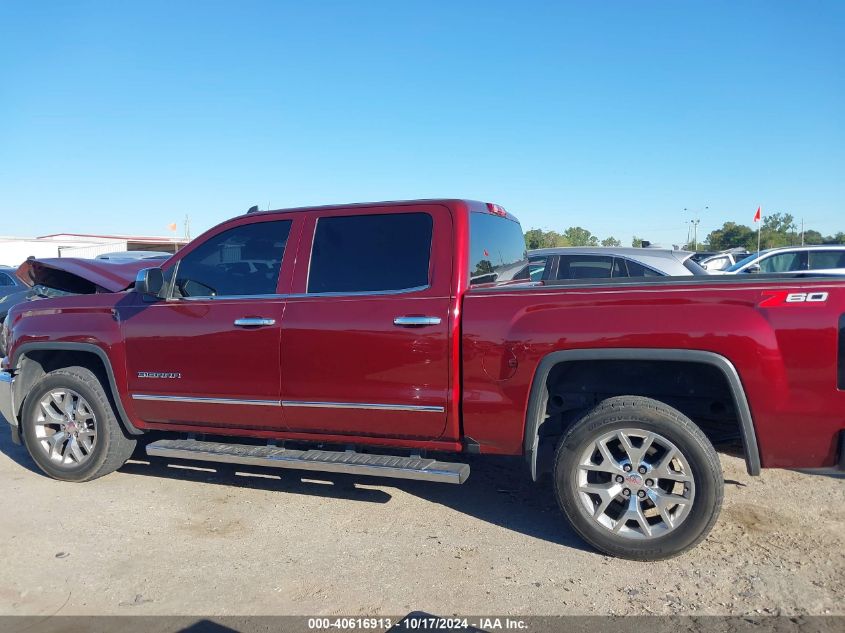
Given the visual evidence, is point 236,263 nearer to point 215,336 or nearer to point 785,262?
point 215,336

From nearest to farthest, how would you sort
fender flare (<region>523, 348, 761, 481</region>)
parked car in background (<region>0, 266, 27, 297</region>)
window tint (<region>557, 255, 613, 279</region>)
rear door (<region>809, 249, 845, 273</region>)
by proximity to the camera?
fender flare (<region>523, 348, 761, 481</region>), window tint (<region>557, 255, 613, 279</region>), rear door (<region>809, 249, 845, 273</region>), parked car in background (<region>0, 266, 27, 297</region>)

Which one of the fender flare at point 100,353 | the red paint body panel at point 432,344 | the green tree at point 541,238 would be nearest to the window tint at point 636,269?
the red paint body panel at point 432,344

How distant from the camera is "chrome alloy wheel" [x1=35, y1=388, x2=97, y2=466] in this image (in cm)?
511

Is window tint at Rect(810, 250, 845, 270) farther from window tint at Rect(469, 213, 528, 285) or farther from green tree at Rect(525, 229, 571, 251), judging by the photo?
green tree at Rect(525, 229, 571, 251)

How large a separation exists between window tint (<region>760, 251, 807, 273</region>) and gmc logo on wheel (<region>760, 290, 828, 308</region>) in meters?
9.63

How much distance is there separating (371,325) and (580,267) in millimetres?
5346

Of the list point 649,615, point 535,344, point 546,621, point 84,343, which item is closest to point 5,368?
point 84,343

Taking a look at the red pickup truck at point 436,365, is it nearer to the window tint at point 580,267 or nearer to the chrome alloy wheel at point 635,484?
the chrome alloy wheel at point 635,484

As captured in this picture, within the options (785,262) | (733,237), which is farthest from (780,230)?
(785,262)

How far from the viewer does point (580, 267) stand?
884cm

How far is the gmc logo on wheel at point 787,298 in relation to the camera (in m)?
3.29

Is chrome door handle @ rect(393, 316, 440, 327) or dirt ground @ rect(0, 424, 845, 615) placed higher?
chrome door handle @ rect(393, 316, 440, 327)

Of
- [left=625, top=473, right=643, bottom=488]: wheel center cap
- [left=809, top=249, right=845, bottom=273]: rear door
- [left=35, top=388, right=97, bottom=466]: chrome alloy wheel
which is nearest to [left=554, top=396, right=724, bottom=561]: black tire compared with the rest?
[left=625, top=473, right=643, bottom=488]: wheel center cap

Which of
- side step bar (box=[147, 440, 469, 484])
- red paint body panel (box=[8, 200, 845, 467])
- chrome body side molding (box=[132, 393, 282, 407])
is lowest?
side step bar (box=[147, 440, 469, 484])
